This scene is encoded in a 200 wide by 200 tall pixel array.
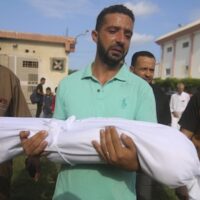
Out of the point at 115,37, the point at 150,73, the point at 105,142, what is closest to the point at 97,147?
the point at 105,142

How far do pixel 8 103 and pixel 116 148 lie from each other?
3.97ft

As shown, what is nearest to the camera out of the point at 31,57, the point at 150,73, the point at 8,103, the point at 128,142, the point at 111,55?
the point at 128,142

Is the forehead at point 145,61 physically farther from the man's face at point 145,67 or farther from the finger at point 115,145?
the finger at point 115,145

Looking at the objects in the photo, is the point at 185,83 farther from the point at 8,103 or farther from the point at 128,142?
the point at 128,142

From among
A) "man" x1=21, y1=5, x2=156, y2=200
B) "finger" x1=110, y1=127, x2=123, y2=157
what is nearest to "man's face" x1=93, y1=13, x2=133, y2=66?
"man" x1=21, y1=5, x2=156, y2=200

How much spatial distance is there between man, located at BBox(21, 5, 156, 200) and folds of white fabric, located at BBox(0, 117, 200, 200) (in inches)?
1.9

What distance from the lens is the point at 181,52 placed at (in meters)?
40.9

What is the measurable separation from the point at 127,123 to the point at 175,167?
11.7 inches

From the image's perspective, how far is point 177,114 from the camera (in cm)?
1003

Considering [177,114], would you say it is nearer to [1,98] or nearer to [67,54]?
[1,98]

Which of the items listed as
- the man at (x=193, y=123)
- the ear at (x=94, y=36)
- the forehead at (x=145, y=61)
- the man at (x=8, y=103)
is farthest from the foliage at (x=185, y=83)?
the ear at (x=94, y=36)

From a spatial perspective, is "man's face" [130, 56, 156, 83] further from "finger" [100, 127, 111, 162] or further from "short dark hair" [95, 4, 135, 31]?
"finger" [100, 127, 111, 162]

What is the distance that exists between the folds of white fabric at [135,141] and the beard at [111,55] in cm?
41

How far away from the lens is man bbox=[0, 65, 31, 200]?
8.94ft
